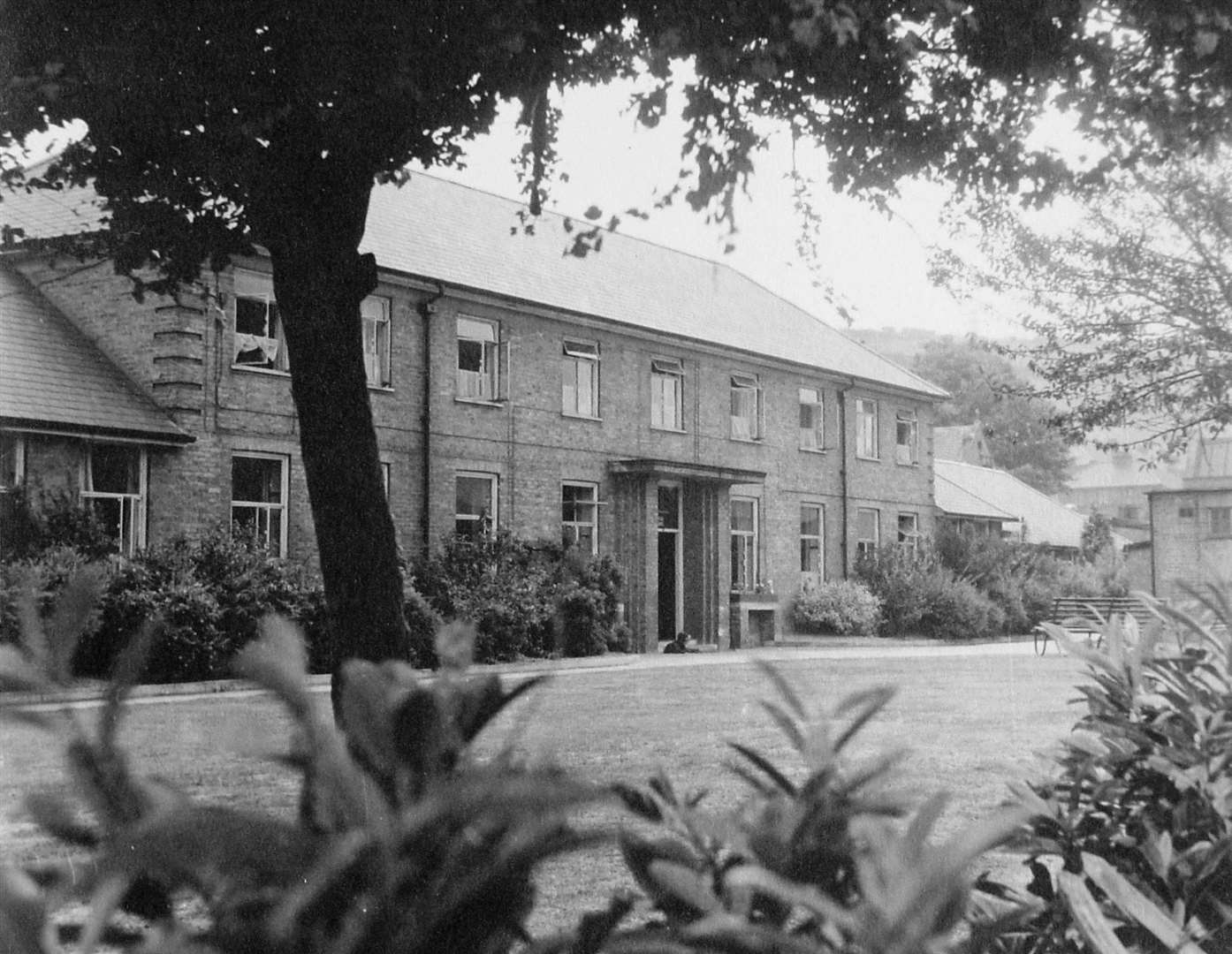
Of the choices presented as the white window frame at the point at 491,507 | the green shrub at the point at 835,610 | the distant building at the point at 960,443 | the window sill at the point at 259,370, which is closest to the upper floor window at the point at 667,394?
the white window frame at the point at 491,507

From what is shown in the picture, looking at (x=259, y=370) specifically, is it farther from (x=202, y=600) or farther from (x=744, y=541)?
(x=744, y=541)

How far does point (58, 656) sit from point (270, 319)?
795 inches

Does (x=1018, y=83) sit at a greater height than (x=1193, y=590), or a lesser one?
greater

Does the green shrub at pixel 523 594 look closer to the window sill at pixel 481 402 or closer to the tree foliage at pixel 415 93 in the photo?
the window sill at pixel 481 402

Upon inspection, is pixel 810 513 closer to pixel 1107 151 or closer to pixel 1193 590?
pixel 1107 151

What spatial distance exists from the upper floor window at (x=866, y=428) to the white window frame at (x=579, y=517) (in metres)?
10.1

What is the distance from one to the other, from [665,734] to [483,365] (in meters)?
13.9

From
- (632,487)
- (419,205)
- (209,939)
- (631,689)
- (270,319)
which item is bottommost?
(631,689)

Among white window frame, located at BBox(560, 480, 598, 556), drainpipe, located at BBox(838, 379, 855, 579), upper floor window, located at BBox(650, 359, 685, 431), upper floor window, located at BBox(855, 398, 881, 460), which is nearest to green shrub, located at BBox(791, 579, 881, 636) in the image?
drainpipe, located at BBox(838, 379, 855, 579)

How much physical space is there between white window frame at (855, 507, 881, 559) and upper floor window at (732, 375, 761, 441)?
470 cm

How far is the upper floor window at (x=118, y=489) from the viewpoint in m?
17.7

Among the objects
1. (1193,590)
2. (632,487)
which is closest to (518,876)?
(1193,590)

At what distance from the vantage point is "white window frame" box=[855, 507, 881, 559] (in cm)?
3309

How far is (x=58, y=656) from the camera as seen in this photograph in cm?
79
